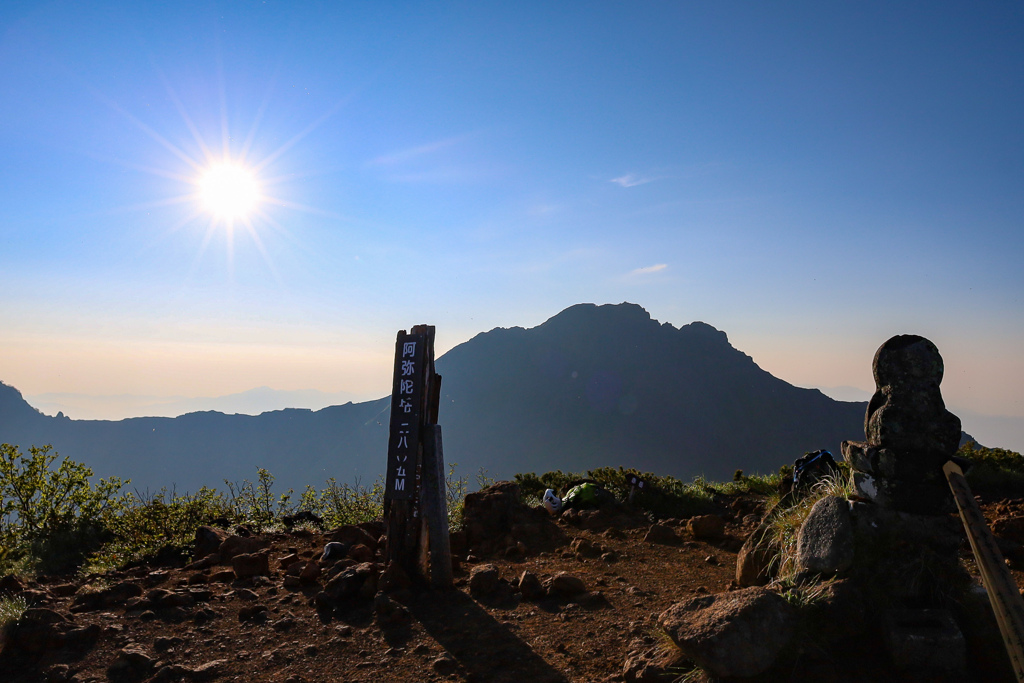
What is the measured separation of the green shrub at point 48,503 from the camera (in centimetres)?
852

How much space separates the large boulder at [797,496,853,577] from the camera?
4090 millimetres

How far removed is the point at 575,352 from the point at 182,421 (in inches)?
2425

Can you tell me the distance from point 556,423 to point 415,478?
78107 mm

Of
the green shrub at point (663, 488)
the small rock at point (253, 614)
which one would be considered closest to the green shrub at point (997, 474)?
the green shrub at point (663, 488)

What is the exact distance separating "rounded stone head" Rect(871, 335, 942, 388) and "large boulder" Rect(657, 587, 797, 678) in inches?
71.8

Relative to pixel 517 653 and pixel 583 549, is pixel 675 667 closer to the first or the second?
pixel 517 653

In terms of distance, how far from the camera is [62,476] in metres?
9.05

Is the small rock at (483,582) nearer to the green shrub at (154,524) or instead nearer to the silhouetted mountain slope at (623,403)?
the green shrub at (154,524)

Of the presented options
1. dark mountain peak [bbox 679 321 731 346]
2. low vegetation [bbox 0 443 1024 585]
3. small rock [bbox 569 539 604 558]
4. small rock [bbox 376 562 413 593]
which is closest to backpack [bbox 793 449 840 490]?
low vegetation [bbox 0 443 1024 585]

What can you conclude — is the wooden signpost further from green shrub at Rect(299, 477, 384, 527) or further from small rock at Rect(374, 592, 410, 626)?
green shrub at Rect(299, 477, 384, 527)

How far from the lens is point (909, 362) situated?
4.27 m

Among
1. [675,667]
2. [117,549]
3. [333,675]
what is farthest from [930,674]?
[117,549]

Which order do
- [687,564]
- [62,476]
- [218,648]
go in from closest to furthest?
1. [218,648]
2. [687,564]
3. [62,476]

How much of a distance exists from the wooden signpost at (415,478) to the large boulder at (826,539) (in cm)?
336
